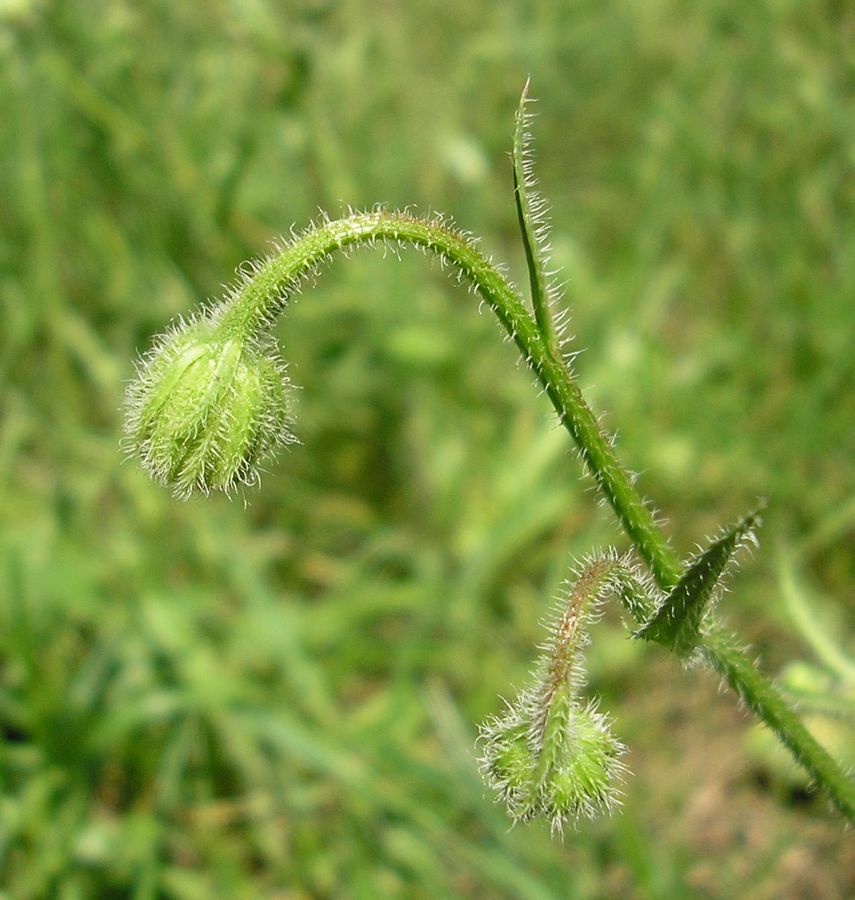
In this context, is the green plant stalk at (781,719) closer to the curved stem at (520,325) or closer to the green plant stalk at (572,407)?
the green plant stalk at (572,407)

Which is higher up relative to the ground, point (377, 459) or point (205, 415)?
point (377, 459)

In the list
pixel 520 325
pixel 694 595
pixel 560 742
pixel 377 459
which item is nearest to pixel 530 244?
pixel 520 325

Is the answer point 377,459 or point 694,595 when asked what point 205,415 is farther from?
point 377,459

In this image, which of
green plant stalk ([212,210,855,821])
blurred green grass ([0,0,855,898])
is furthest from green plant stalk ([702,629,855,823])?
blurred green grass ([0,0,855,898])

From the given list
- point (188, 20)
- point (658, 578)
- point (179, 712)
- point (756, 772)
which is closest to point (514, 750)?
point (658, 578)

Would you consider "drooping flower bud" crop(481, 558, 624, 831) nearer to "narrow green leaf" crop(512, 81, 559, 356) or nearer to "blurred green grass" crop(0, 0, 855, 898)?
"narrow green leaf" crop(512, 81, 559, 356)

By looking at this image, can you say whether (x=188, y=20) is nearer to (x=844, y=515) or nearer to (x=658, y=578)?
(x=844, y=515)
